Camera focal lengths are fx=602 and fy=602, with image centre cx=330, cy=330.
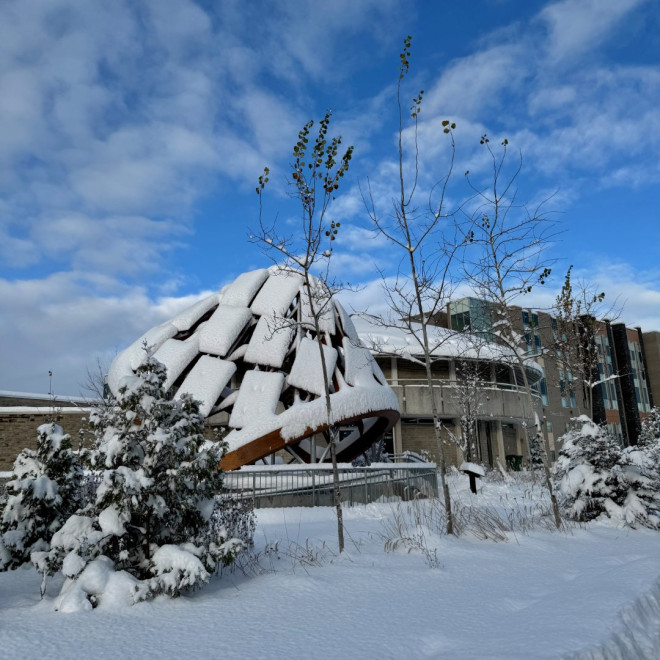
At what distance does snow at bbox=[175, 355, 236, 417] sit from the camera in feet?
49.3

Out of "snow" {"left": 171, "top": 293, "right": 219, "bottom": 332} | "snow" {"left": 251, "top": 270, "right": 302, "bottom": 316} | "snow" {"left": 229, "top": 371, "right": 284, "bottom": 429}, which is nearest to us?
"snow" {"left": 229, "top": 371, "right": 284, "bottom": 429}

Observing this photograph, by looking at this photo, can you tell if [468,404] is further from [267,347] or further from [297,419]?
[297,419]

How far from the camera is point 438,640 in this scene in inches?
167

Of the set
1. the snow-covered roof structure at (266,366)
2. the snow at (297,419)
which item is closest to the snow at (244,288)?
the snow-covered roof structure at (266,366)

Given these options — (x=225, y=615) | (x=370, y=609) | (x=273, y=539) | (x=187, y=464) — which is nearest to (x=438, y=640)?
(x=370, y=609)

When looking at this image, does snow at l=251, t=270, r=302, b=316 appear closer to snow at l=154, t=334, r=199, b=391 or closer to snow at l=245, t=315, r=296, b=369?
snow at l=245, t=315, r=296, b=369

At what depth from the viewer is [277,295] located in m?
17.4

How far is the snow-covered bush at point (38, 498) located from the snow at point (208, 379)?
7.35 meters

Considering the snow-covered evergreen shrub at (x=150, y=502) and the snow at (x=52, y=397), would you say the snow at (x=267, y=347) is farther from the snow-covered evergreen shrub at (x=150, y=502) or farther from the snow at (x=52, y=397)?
the snow at (x=52, y=397)

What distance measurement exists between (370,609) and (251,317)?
1259 centimetres

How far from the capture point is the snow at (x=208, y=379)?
15016 millimetres

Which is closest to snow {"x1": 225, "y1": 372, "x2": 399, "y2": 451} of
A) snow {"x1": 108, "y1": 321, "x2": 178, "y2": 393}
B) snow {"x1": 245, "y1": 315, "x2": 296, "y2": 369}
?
snow {"x1": 245, "y1": 315, "x2": 296, "y2": 369}

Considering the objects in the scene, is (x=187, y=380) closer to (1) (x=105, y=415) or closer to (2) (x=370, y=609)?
(1) (x=105, y=415)

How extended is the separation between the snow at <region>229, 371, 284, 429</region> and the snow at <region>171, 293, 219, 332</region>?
2741mm
